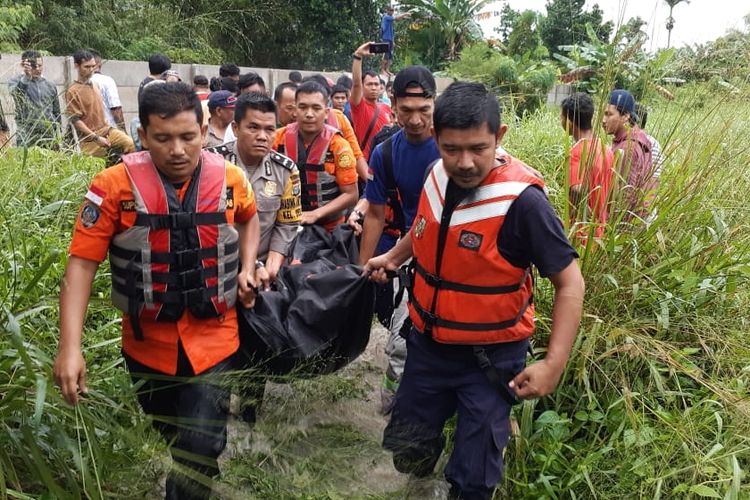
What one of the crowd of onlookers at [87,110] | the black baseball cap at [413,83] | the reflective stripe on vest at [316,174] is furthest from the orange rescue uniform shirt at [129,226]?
the reflective stripe on vest at [316,174]

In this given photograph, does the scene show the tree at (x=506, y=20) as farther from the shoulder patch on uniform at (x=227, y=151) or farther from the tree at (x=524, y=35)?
the shoulder patch on uniform at (x=227, y=151)

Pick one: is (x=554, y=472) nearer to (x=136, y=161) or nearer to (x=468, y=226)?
(x=468, y=226)

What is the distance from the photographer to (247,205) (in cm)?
275

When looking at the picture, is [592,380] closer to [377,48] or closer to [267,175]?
[267,175]

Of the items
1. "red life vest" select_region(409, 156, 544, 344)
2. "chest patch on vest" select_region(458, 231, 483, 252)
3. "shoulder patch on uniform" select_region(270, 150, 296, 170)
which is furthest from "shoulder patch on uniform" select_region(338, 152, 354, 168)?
"chest patch on vest" select_region(458, 231, 483, 252)

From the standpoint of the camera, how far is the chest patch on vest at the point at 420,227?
8.83 feet

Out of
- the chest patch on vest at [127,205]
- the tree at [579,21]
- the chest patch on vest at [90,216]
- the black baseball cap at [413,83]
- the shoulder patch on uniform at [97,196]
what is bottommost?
the chest patch on vest at [90,216]

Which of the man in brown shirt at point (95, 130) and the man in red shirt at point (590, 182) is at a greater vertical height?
the man in red shirt at point (590, 182)

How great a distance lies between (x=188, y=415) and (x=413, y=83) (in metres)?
2.01

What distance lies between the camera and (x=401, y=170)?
360 centimetres

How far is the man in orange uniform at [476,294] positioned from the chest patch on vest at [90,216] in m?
1.21

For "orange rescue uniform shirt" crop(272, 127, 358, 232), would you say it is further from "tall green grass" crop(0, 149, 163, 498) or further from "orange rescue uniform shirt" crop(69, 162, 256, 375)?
"tall green grass" crop(0, 149, 163, 498)

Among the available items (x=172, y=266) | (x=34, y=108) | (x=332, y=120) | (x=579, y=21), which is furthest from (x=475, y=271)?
(x=579, y=21)

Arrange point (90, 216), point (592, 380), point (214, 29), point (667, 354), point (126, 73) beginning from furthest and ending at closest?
point (214, 29) < point (126, 73) < point (592, 380) < point (667, 354) < point (90, 216)
